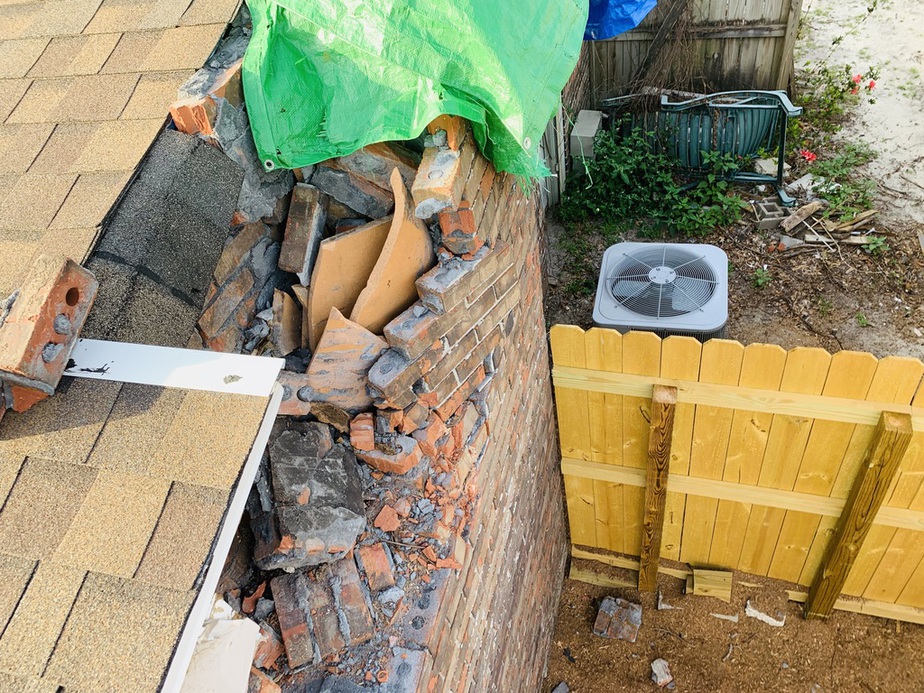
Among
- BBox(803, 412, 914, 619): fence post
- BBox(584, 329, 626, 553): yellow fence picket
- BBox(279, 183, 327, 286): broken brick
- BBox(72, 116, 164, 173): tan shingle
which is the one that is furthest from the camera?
BBox(584, 329, 626, 553): yellow fence picket

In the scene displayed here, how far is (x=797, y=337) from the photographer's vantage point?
5.31m

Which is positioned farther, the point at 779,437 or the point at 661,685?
the point at 661,685

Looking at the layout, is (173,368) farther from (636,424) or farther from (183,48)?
(636,424)

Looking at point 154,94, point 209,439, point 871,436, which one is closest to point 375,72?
point 154,94

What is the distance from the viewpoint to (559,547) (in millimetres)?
4609

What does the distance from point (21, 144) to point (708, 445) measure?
3.60m

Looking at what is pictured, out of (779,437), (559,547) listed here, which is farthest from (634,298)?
(559,547)

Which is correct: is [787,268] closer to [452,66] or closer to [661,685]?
[661,685]

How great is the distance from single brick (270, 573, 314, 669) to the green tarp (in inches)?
55.5

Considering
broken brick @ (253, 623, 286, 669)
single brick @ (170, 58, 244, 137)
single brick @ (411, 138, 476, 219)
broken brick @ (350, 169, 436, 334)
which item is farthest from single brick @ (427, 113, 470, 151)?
broken brick @ (253, 623, 286, 669)

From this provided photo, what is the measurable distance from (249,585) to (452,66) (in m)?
1.82

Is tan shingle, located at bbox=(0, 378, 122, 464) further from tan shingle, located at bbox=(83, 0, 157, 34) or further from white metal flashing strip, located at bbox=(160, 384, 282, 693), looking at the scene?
tan shingle, located at bbox=(83, 0, 157, 34)

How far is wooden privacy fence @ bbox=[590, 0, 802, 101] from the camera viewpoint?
673cm

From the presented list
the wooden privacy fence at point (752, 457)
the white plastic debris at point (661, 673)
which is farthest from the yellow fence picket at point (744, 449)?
the white plastic debris at point (661, 673)
